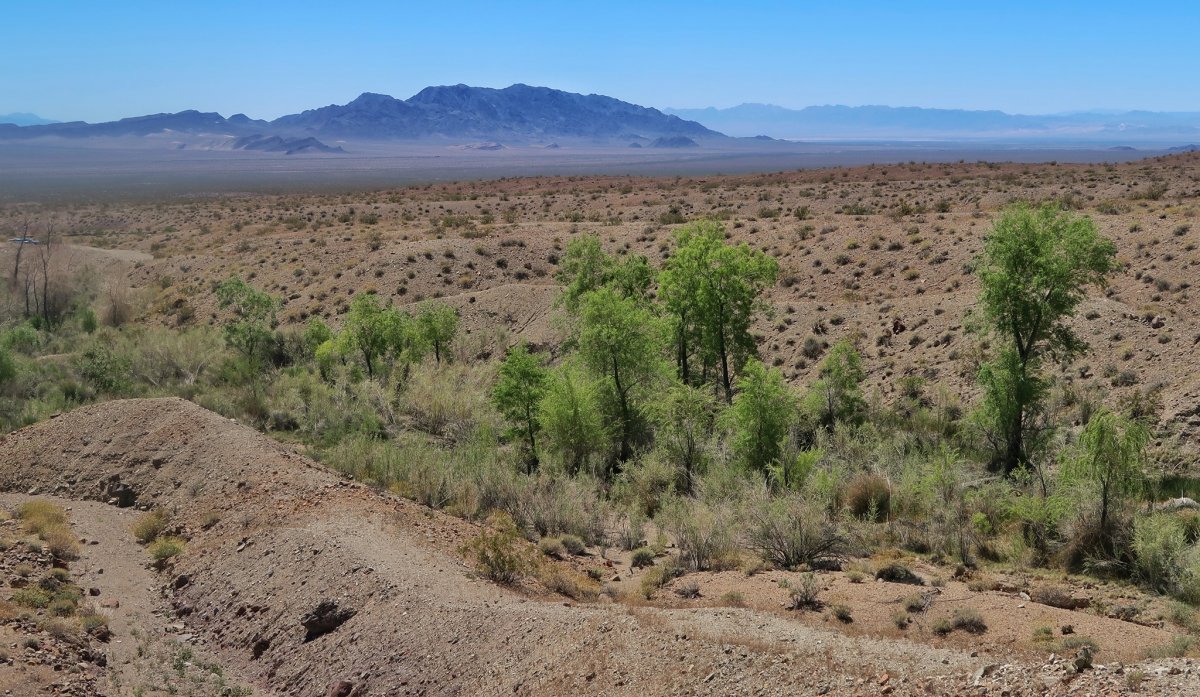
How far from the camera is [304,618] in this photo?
15211 millimetres

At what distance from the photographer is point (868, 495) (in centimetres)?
2083

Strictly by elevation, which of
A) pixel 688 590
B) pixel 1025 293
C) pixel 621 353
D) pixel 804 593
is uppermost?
pixel 1025 293

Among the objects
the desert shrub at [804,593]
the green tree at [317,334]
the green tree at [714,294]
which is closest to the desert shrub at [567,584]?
the desert shrub at [804,593]

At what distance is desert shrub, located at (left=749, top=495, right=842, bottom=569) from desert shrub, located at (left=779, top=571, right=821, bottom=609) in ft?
5.68

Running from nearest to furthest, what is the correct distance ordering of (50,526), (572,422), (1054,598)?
(1054,598), (50,526), (572,422)

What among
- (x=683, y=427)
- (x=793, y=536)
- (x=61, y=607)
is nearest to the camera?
(x=61, y=607)

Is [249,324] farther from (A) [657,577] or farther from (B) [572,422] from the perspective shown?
(A) [657,577]

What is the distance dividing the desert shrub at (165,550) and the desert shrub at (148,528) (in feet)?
2.95

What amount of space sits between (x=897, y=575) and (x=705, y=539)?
11.0 feet

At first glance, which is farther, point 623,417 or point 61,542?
point 623,417

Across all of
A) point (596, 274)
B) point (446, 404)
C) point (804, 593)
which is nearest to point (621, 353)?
point (446, 404)

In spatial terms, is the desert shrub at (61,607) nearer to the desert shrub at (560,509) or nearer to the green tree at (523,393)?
the desert shrub at (560,509)

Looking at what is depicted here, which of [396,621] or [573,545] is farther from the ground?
[396,621]

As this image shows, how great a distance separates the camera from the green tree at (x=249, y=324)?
3622 cm
